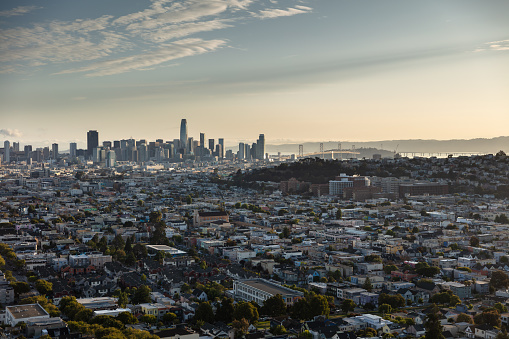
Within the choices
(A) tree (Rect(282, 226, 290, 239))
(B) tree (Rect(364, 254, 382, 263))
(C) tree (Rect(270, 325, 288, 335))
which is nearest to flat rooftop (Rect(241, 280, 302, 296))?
(C) tree (Rect(270, 325, 288, 335))

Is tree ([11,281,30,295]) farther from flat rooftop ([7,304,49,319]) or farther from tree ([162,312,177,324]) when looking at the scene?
tree ([162,312,177,324])

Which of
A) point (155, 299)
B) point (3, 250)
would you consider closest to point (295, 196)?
point (3, 250)

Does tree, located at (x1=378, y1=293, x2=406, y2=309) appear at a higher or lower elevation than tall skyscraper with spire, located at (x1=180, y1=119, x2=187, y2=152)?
lower

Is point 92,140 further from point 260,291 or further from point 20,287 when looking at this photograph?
point 260,291

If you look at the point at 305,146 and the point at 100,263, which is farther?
the point at 305,146

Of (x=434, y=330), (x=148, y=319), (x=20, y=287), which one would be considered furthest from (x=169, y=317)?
(x=434, y=330)

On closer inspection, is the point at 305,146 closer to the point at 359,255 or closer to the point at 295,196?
the point at 295,196
